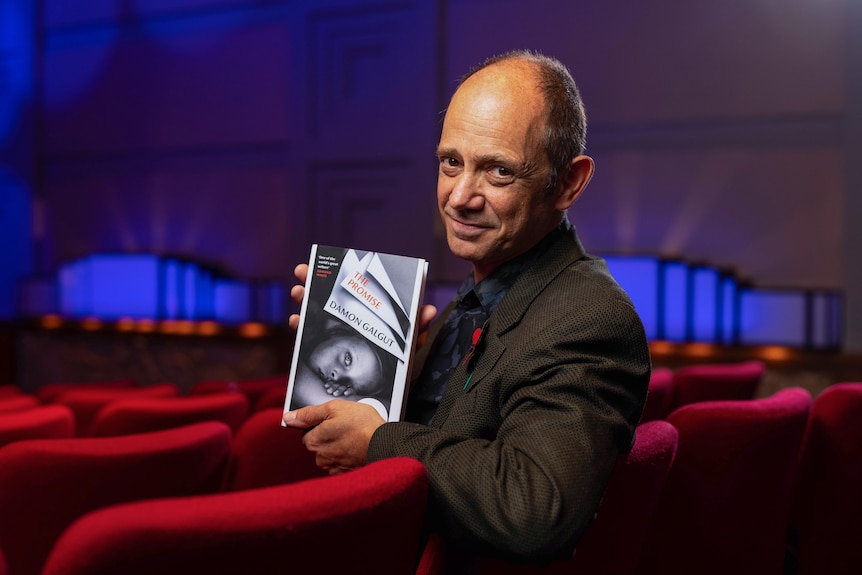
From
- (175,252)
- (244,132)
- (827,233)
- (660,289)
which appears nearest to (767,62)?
(827,233)

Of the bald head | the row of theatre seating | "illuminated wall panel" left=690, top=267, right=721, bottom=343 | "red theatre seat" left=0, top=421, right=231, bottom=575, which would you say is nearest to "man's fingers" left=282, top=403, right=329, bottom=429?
the row of theatre seating

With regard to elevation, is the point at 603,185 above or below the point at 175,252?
above

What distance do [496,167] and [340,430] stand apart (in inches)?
16.9

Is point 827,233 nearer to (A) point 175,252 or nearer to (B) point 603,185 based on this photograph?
(B) point 603,185

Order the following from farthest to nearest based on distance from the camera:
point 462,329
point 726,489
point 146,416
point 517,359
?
point 146,416
point 726,489
point 462,329
point 517,359

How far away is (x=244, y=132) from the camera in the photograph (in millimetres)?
5719

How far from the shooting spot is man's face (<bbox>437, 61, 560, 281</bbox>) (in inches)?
42.2

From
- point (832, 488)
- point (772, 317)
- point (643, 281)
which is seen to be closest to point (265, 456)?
point (832, 488)

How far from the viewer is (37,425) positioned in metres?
1.41

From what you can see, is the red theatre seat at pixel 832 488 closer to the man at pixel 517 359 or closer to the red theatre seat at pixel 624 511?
the red theatre seat at pixel 624 511

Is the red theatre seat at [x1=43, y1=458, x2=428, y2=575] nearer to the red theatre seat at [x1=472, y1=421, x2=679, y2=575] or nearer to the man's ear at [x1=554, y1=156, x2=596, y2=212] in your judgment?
the red theatre seat at [x1=472, y1=421, x2=679, y2=575]

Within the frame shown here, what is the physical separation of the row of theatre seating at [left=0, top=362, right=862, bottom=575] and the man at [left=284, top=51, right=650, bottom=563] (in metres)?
0.09

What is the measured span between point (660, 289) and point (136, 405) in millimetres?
3122

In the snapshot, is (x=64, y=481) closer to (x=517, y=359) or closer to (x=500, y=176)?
(x=517, y=359)
